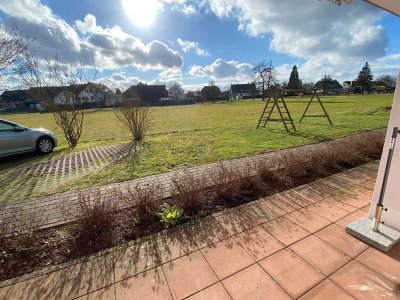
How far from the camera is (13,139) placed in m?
8.18

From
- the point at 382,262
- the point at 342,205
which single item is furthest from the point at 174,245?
the point at 342,205

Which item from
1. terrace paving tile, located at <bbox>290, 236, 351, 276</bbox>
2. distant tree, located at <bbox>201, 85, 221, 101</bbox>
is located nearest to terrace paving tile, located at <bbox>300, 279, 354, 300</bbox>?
terrace paving tile, located at <bbox>290, 236, 351, 276</bbox>

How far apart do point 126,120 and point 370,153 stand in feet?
32.8

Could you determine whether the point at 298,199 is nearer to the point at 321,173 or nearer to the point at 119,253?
the point at 321,173

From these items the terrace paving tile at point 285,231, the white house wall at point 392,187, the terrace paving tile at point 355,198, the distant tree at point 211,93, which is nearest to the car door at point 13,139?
the terrace paving tile at point 285,231

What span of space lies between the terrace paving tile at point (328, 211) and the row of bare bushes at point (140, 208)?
77cm

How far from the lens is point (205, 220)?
340cm

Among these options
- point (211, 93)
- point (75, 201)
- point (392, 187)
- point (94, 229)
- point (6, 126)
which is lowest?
point (75, 201)

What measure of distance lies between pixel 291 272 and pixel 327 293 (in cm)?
35

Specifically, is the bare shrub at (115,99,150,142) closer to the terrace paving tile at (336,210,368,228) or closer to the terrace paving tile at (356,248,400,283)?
the terrace paving tile at (336,210,368,228)

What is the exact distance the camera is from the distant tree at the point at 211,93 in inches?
3054

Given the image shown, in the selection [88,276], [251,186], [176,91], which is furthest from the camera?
[176,91]

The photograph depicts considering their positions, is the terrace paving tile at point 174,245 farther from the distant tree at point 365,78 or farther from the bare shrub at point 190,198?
the distant tree at point 365,78

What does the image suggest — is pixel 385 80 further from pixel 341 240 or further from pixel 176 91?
pixel 341 240
